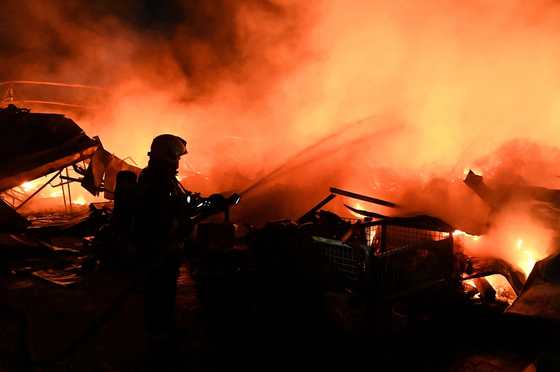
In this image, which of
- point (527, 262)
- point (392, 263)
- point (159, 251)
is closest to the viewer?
point (159, 251)

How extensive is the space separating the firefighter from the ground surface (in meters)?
0.35

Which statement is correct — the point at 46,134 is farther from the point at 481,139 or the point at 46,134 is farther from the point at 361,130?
the point at 481,139

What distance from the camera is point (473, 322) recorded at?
3785 mm

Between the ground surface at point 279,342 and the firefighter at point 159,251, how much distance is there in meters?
0.35

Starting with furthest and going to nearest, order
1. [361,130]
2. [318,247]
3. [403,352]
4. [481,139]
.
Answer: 1. [361,130]
2. [481,139]
3. [318,247]
4. [403,352]

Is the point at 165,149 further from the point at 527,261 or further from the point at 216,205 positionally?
the point at 527,261

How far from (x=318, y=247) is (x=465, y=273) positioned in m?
2.42

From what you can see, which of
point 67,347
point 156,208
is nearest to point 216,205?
point 156,208

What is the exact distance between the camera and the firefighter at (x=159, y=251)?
298cm

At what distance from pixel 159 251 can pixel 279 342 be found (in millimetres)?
1726

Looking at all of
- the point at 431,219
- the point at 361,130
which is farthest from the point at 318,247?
the point at 361,130

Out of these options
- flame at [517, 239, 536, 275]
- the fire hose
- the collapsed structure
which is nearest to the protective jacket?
the fire hose

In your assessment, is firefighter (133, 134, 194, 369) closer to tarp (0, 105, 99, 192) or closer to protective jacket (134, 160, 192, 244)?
protective jacket (134, 160, 192, 244)

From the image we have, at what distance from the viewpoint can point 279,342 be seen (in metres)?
3.54
